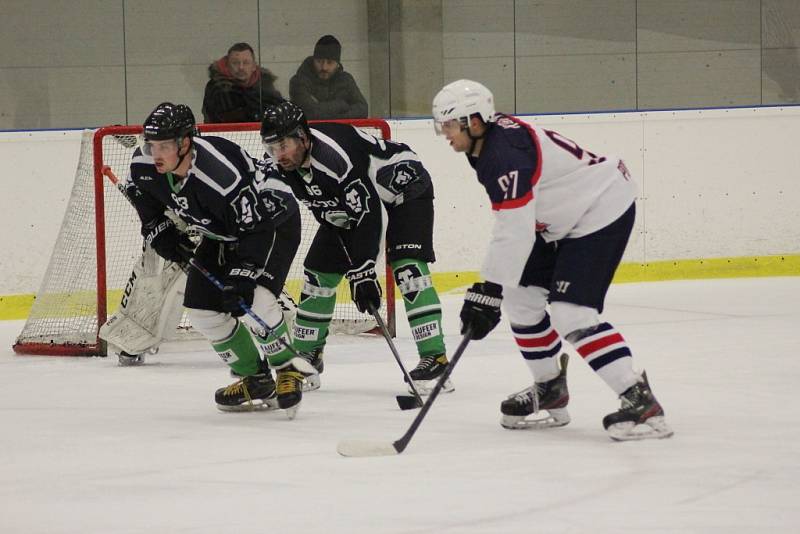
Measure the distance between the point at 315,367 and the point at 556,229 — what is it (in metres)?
1.47

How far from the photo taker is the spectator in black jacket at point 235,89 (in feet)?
22.8

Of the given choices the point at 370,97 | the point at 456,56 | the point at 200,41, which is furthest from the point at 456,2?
the point at 200,41

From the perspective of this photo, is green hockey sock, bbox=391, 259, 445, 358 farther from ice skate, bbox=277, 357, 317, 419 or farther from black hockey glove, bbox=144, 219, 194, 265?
black hockey glove, bbox=144, 219, 194, 265

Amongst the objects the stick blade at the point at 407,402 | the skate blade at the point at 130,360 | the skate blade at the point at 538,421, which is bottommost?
the skate blade at the point at 130,360

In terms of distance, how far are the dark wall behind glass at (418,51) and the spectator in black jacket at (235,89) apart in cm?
11

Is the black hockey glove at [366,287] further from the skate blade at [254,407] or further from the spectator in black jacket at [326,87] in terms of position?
the spectator in black jacket at [326,87]

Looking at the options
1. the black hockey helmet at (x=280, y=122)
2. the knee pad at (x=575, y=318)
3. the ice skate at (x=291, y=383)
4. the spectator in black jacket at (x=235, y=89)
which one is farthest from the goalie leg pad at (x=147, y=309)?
the knee pad at (x=575, y=318)

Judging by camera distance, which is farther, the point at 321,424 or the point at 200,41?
the point at 200,41

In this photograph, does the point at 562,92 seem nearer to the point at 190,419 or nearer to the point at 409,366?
the point at 409,366

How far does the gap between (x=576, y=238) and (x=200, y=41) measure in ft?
13.6

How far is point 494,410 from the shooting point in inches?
158

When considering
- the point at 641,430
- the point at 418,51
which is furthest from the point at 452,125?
the point at 418,51

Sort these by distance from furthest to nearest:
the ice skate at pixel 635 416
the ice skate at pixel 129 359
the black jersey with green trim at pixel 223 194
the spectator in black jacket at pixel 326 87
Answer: the spectator in black jacket at pixel 326 87 → the ice skate at pixel 129 359 → the black jersey with green trim at pixel 223 194 → the ice skate at pixel 635 416

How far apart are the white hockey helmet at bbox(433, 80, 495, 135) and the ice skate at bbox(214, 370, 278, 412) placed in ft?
3.70
